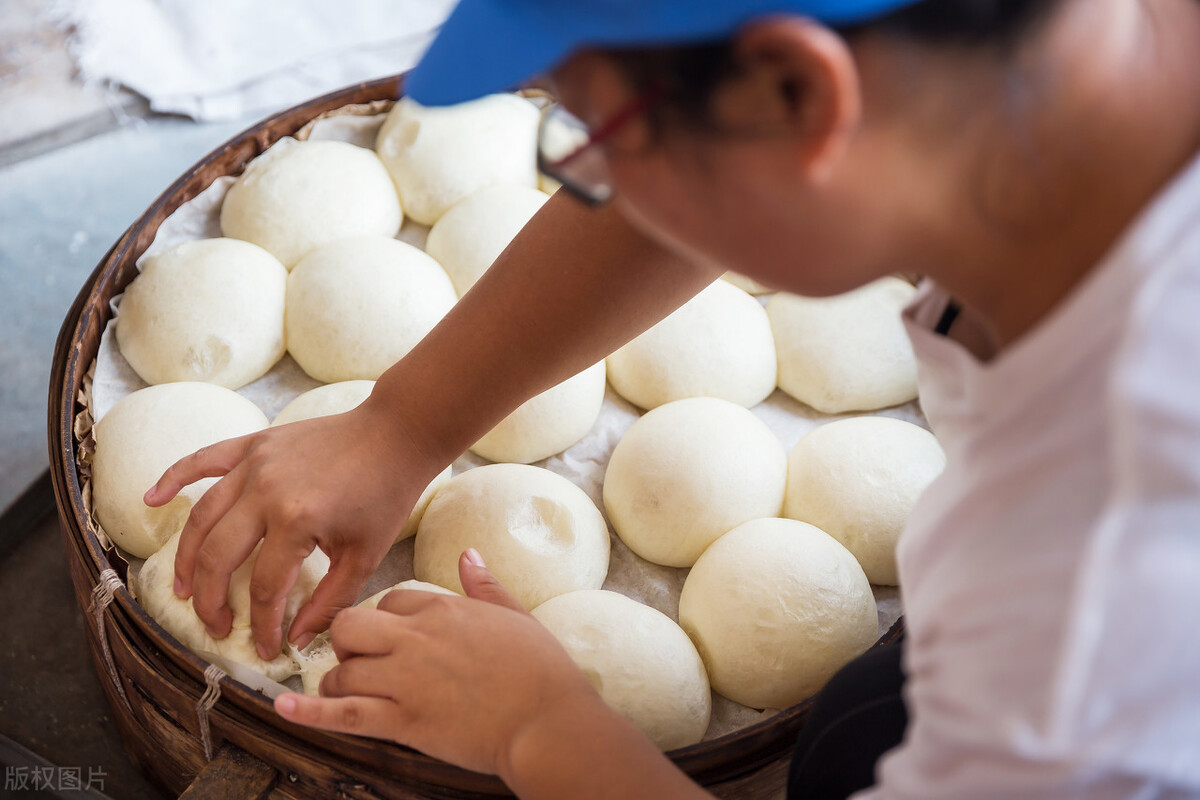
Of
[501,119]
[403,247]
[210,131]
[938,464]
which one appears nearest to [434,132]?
[501,119]

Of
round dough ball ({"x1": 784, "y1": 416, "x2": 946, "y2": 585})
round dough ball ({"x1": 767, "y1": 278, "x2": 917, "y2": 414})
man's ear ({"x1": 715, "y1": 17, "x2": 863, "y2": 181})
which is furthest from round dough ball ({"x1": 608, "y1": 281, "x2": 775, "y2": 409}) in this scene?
man's ear ({"x1": 715, "y1": 17, "x2": 863, "y2": 181})

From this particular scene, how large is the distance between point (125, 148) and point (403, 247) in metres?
1.27

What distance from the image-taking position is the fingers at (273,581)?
3.00ft

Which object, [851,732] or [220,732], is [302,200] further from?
[851,732]

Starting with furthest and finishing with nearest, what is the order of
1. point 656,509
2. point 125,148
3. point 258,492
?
1. point 125,148
2. point 656,509
3. point 258,492

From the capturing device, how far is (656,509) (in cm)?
114

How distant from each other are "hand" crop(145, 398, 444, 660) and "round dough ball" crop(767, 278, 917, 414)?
0.59 meters

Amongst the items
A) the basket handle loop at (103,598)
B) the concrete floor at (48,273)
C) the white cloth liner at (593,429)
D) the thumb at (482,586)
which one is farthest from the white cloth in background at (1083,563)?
the concrete floor at (48,273)

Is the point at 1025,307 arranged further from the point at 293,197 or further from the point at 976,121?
the point at 293,197

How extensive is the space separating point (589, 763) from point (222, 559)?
1.42ft

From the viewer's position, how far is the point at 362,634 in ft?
2.71

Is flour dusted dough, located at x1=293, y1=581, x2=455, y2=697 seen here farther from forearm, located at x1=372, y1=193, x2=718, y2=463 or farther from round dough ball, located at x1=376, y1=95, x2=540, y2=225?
round dough ball, located at x1=376, y1=95, x2=540, y2=225

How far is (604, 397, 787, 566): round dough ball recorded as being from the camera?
44.8 inches

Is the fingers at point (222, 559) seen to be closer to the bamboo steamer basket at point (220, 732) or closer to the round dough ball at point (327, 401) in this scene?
the bamboo steamer basket at point (220, 732)
